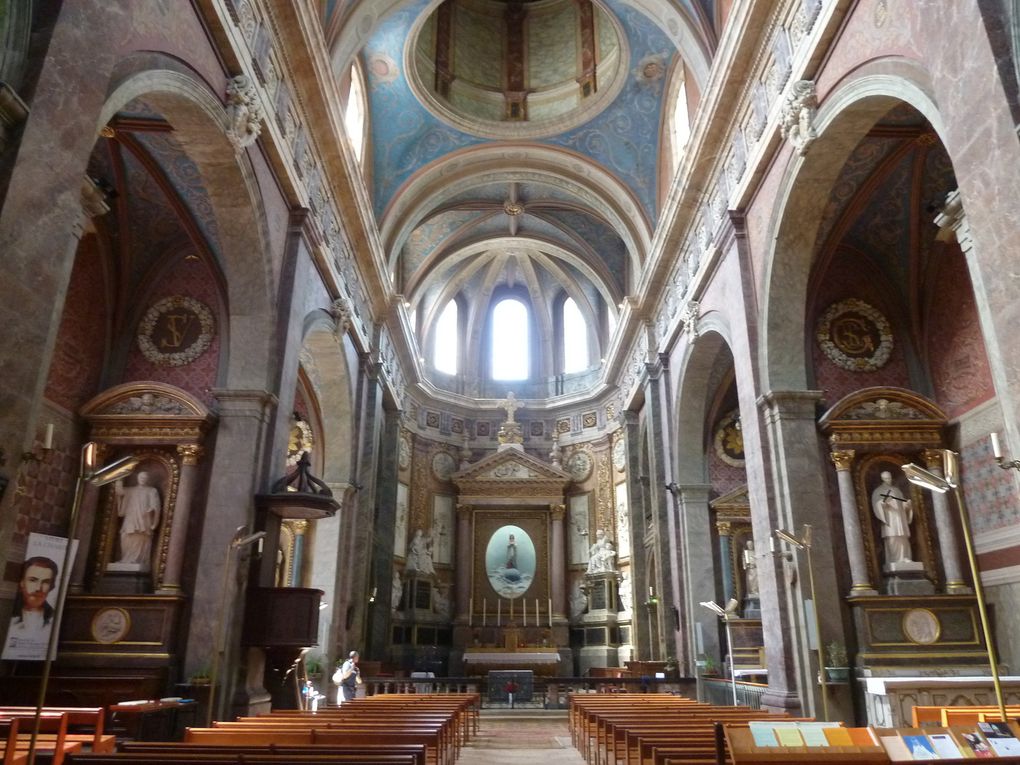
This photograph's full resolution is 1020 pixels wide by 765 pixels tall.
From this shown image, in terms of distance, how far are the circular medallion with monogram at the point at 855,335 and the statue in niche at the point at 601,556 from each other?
1253cm

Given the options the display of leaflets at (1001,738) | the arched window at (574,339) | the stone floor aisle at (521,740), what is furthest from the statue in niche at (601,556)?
the display of leaflets at (1001,738)

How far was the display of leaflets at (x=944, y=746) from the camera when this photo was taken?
13.9 feet

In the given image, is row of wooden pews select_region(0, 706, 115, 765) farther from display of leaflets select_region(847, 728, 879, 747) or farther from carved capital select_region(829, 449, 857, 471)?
carved capital select_region(829, 449, 857, 471)

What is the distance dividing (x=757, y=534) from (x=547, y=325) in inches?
683

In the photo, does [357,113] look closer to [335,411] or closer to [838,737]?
[335,411]

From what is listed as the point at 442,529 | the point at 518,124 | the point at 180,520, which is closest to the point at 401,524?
the point at 442,529

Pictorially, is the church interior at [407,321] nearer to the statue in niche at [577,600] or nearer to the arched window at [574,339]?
the statue in niche at [577,600]

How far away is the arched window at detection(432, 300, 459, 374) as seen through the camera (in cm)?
2670

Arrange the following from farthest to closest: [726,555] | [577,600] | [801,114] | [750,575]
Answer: [577,600]
[726,555]
[750,575]
[801,114]

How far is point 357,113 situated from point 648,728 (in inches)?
573

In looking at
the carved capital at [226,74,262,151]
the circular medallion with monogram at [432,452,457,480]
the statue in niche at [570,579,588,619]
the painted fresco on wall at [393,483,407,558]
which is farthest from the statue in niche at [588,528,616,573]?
the carved capital at [226,74,262,151]

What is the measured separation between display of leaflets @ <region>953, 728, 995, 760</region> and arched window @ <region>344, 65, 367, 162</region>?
593 inches

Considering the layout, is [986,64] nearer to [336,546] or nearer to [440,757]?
[440,757]

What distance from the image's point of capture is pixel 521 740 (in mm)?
11117
